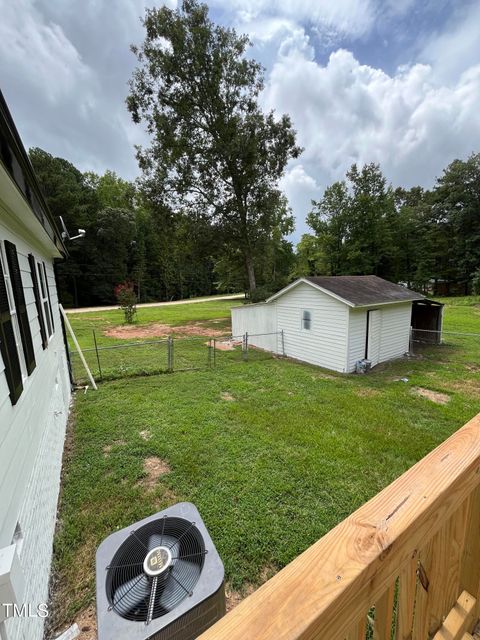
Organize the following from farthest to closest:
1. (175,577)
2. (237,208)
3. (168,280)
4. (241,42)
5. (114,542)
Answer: (168,280)
(237,208)
(241,42)
(114,542)
(175,577)

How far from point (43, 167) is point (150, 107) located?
2007 centimetres

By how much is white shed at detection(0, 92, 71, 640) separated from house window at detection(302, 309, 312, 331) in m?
7.50

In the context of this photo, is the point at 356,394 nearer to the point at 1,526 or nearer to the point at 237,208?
the point at 1,526

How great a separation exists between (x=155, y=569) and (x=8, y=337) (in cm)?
185

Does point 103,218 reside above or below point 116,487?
above

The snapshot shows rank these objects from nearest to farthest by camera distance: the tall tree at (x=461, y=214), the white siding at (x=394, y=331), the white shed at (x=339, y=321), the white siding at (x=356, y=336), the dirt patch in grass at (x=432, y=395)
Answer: the dirt patch in grass at (x=432, y=395), the white siding at (x=356, y=336), the white shed at (x=339, y=321), the white siding at (x=394, y=331), the tall tree at (x=461, y=214)

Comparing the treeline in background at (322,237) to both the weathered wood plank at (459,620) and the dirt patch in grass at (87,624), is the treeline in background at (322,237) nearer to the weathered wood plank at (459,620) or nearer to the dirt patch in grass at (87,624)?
the dirt patch in grass at (87,624)

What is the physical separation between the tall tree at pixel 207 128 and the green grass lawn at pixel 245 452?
39.0 ft

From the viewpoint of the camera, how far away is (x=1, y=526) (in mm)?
1506

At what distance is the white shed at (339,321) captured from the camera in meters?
8.31

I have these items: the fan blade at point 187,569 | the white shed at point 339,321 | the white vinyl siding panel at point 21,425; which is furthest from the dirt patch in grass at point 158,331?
the fan blade at point 187,569

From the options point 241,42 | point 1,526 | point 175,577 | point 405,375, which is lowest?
point 405,375

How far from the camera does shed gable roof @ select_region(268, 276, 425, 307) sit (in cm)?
822

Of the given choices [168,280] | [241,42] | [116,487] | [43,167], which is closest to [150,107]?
[241,42]
